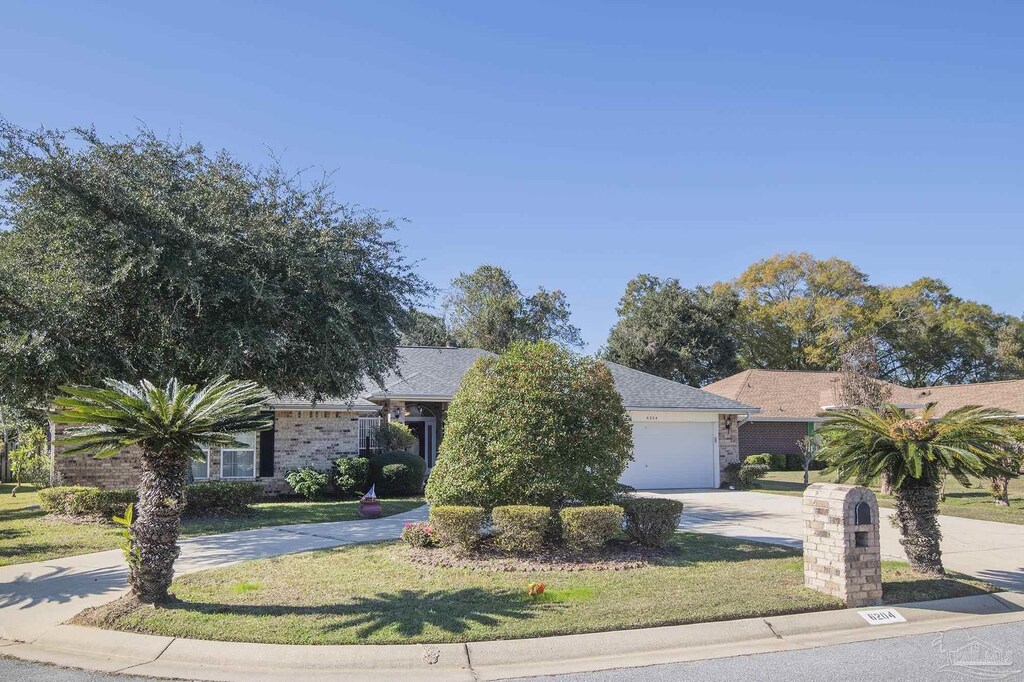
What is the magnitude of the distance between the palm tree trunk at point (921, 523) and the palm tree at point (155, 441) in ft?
26.3

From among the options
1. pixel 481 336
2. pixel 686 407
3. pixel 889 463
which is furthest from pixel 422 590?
pixel 481 336

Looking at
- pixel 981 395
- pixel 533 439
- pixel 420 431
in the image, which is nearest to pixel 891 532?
pixel 533 439

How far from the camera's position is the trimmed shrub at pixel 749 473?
2336 cm

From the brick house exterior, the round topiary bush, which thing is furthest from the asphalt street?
the brick house exterior

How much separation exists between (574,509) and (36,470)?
17920mm

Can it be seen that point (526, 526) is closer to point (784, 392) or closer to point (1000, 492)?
point (1000, 492)

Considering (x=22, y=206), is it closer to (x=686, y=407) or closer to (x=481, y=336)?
(x=686, y=407)

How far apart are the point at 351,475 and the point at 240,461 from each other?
306 centimetres

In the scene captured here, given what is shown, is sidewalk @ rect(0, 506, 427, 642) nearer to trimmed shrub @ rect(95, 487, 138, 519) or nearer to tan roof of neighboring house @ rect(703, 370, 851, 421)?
trimmed shrub @ rect(95, 487, 138, 519)

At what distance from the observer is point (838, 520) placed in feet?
26.5

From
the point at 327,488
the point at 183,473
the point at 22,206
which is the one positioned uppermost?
the point at 22,206

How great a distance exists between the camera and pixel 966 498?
2011cm

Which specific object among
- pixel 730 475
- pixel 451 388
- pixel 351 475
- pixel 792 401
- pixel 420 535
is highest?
pixel 451 388

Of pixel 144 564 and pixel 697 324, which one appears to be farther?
pixel 697 324
